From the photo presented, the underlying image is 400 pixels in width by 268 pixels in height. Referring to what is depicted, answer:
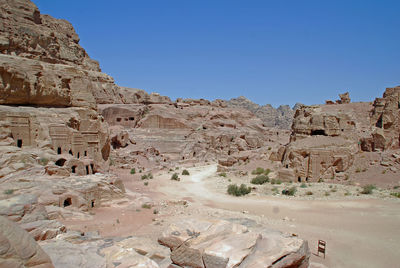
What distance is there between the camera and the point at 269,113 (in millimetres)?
89875

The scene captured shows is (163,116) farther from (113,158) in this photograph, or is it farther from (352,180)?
(352,180)

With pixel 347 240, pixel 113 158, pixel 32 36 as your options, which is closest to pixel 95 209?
pixel 347 240

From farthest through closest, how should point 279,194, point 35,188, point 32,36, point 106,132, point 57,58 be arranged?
point 57,58 → point 32,36 → point 106,132 → point 279,194 → point 35,188

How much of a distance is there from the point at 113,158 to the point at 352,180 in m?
20.4

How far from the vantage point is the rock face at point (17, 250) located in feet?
11.9

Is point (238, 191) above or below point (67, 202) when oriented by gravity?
below

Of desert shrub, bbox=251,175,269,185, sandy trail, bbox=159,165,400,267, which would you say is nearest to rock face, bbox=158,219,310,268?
sandy trail, bbox=159,165,400,267

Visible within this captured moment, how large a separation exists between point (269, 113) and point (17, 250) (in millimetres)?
90193

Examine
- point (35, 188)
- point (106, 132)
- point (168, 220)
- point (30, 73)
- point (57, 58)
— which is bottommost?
point (168, 220)

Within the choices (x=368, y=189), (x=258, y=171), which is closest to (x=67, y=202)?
(x=258, y=171)

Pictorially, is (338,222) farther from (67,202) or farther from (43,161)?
(43,161)

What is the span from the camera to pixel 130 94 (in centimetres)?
5250

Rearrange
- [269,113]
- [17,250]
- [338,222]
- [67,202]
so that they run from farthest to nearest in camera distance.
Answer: [269,113], [67,202], [338,222], [17,250]

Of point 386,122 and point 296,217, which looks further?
point 386,122
